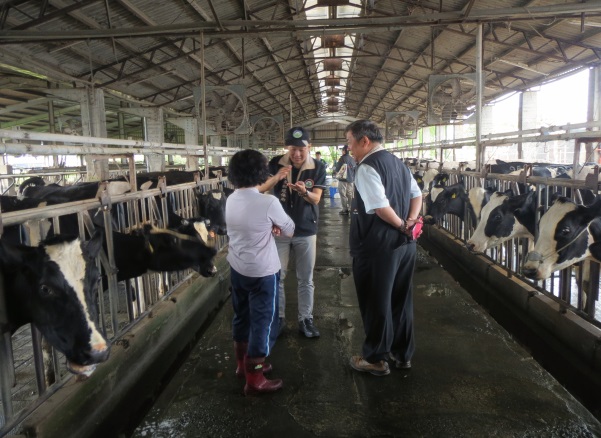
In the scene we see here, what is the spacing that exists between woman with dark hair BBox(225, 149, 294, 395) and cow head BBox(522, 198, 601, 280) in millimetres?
2199

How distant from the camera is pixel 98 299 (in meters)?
3.51

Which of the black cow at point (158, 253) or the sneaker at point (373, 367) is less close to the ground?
the black cow at point (158, 253)

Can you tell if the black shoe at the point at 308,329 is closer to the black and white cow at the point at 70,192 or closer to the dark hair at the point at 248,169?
the dark hair at the point at 248,169

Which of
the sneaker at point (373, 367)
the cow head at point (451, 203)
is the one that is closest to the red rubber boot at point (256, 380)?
the sneaker at point (373, 367)

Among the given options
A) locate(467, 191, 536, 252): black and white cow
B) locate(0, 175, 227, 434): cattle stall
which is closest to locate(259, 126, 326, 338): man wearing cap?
locate(0, 175, 227, 434): cattle stall

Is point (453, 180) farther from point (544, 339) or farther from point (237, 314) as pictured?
point (237, 314)

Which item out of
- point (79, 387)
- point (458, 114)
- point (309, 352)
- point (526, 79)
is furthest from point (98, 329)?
point (526, 79)

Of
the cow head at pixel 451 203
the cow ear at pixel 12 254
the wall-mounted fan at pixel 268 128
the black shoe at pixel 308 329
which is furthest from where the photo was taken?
the wall-mounted fan at pixel 268 128

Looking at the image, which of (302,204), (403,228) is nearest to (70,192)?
(302,204)

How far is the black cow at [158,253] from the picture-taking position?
149 inches

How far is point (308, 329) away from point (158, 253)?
4.99 feet

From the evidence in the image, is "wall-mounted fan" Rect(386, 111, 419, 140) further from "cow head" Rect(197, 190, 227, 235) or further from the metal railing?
"cow head" Rect(197, 190, 227, 235)

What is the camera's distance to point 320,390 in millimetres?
2947

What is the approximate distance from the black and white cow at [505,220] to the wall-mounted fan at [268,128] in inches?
400
